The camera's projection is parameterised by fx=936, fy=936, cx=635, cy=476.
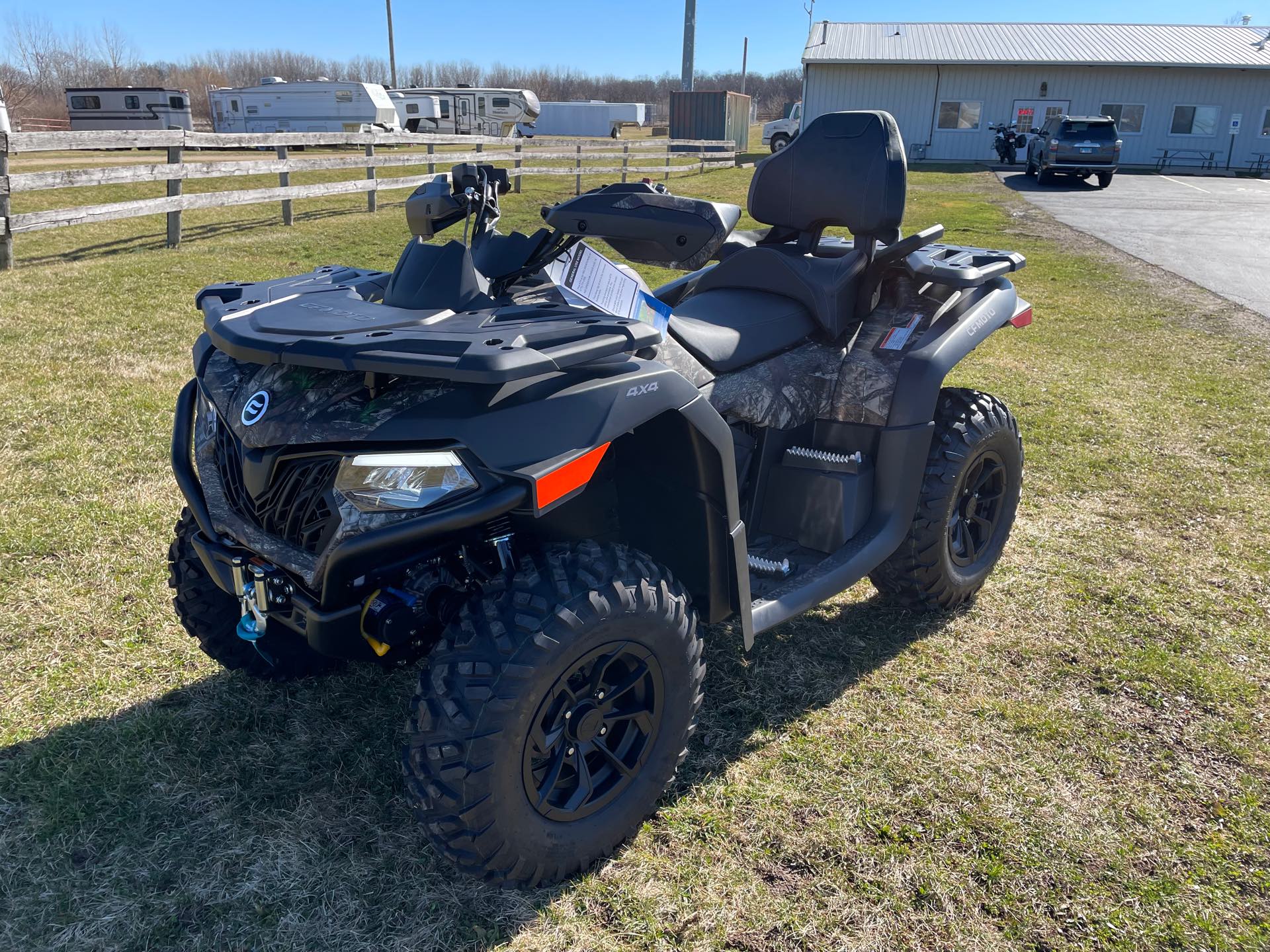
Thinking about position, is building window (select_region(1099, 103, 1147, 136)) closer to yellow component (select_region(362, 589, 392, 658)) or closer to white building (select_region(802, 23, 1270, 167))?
white building (select_region(802, 23, 1270, 167))

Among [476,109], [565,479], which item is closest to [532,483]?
[565,479]

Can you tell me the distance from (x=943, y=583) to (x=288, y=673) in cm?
227

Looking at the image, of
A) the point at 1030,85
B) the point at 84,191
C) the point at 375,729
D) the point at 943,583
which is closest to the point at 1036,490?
the point at 943,583

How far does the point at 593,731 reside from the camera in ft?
7.12

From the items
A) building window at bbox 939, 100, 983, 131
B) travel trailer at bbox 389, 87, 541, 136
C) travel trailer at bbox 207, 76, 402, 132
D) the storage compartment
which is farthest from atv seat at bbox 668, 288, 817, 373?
building window at bbox 939, 100, 983, 131

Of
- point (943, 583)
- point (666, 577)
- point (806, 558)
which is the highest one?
point (666, 577)

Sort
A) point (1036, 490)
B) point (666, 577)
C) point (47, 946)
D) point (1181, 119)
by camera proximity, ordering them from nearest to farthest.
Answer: point (47, 946)
point (666, 577)
point (1036, 490)
point (1181, 119)

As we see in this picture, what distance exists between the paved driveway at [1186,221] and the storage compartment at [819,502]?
8.62 m

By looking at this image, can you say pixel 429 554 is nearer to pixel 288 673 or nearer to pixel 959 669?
pixel 288 673

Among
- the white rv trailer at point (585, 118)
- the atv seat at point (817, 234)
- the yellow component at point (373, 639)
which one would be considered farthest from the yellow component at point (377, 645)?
the white rv trailer at point (585, 118)

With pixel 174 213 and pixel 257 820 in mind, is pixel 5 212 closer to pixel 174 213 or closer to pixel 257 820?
pixel 174 213

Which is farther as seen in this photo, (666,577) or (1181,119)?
(1181,119)

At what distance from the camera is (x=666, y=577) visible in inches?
88.6

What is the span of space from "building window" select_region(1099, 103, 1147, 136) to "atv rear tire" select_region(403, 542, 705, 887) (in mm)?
39418
